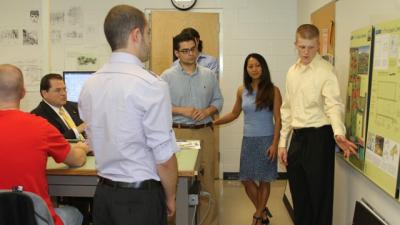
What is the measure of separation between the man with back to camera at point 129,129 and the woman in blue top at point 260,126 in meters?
1.70

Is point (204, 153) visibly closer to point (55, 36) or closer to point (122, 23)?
point (122, 23)

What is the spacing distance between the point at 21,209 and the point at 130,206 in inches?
17.2

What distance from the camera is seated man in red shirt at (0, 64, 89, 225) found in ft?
5.89

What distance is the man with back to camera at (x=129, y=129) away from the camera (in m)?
1.55

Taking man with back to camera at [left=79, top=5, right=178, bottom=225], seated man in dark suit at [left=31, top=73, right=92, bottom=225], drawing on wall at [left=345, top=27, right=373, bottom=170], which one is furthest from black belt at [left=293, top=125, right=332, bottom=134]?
seated man in dark suit at [left=31, top=73, right=92, bottom=225]

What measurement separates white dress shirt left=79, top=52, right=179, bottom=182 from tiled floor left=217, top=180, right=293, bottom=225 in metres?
2.22

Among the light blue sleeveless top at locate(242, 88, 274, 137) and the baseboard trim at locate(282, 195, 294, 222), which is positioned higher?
the light blue sleeveless top at locate(242, 88, 274, 137)

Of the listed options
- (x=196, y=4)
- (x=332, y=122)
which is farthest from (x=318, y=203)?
(x=196, y=4)

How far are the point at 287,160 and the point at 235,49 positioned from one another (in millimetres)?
2477

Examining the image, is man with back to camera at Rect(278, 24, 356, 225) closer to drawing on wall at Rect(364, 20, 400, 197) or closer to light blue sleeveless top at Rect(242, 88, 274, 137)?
drawing on wall at Rect(364, 20, 400, 197)

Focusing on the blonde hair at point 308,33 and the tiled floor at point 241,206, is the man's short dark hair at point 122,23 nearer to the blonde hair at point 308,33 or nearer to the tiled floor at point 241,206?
the blonde hair at point 308,33

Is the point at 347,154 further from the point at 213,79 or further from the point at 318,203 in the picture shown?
the point at 213,79

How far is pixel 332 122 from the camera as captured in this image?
7.74ft

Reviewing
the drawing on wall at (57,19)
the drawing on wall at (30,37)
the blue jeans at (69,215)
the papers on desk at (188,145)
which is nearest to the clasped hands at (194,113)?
the papers on desk at (188,145)
